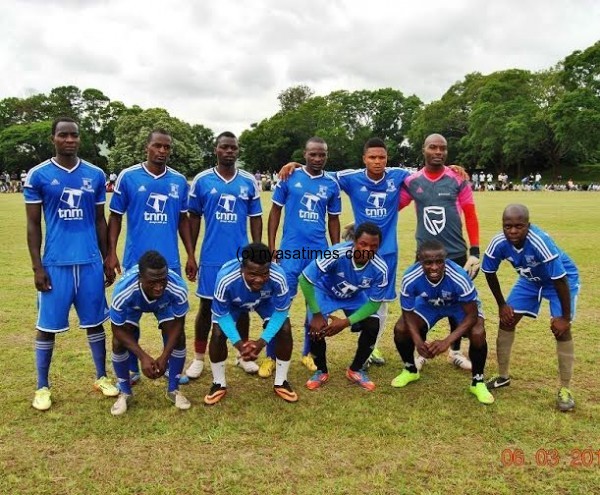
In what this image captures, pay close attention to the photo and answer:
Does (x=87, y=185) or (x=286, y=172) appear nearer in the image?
(x=87, y=185)

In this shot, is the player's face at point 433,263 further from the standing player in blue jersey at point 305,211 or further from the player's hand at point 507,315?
the standing player in blue jersey at point 305,211

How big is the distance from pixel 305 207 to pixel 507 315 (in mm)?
2203

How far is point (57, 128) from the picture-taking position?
14.0 ft

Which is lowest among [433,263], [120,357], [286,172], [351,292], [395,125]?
[120,357]

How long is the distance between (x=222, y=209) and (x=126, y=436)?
2169mm

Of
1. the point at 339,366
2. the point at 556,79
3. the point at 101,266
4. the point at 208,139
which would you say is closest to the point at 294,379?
the point at 339,366

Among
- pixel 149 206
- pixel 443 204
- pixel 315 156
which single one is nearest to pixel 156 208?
pixel 149 206

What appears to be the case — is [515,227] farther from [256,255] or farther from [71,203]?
[71,203]

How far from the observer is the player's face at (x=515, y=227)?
429 centimetres

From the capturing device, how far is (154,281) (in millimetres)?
3977

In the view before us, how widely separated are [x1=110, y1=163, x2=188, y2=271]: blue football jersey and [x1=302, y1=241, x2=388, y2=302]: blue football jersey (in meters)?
1.37

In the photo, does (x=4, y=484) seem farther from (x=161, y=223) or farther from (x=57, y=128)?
(x=57, y=128)

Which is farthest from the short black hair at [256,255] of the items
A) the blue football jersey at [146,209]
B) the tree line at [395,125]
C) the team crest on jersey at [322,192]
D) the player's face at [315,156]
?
the tree line at [395,125]
